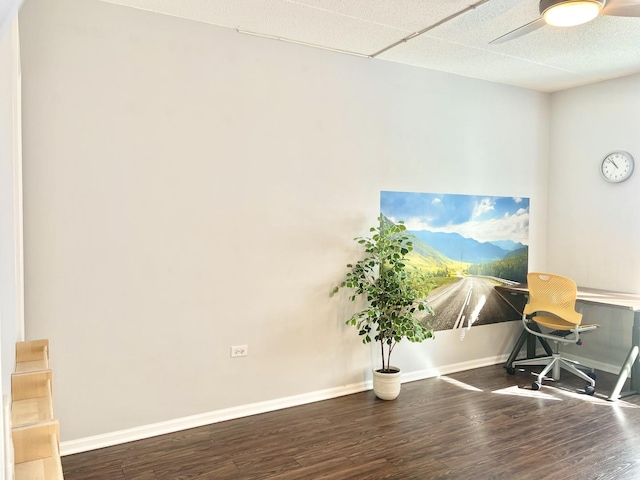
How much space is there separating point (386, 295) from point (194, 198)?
64.1 inches

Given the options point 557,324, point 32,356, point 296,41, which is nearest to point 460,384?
point 557,324

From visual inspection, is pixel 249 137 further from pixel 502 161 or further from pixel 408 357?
pixel 502 161

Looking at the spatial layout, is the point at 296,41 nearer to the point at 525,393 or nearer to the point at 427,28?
the point at 427,28

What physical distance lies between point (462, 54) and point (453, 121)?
26.4 inches

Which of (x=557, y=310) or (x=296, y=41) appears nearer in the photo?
(x=296, y=41)

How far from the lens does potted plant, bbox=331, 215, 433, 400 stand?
11.8 feet

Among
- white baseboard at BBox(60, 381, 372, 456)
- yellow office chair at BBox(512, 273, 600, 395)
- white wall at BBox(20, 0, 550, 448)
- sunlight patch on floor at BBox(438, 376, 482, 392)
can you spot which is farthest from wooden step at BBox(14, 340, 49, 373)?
yellow office chair at BBox(512, 273, 600, 395)

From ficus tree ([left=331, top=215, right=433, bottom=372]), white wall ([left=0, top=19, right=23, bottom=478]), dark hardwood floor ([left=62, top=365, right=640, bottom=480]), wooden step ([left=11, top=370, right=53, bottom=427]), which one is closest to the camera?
white wall ([left=0, top=19, right=23, bottom=478])

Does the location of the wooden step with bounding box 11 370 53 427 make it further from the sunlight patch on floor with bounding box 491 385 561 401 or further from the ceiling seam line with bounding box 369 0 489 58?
the sunlight patch on floor with bounding box 491 385 561 401

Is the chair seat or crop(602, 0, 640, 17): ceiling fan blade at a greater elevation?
crop(602, 0, 640, 17): ceiling fan blade

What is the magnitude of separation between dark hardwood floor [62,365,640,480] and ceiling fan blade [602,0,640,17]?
8.49ft

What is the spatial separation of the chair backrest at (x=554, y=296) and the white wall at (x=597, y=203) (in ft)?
2.65

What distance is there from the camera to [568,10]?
8.30 feet

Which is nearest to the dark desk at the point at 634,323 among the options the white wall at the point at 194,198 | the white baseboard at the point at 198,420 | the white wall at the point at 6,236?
the white wall at the point at 194,198
